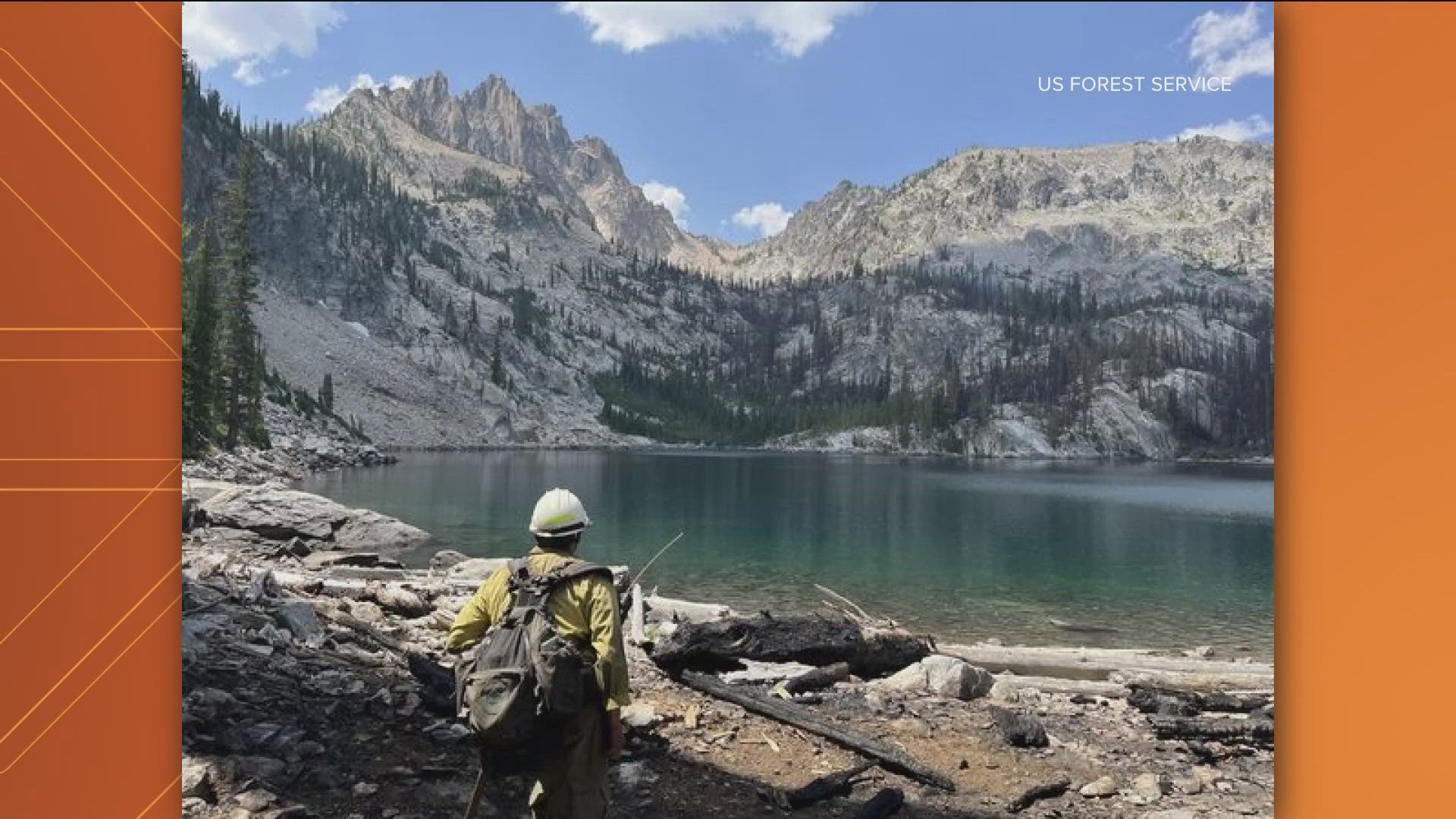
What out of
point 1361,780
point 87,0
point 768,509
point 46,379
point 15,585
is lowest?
point 768,509

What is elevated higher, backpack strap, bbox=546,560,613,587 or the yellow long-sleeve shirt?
backpack strap, bbox=546,560,613,587

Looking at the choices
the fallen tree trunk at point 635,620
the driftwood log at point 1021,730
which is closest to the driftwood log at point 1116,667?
the driftwood log at point 1021,730

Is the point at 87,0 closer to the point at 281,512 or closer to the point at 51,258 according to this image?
the point at 51,258

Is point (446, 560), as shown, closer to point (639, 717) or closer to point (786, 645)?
point (786, 645)

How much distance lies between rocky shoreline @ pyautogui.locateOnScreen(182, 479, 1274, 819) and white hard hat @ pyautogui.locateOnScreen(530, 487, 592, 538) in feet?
6.78

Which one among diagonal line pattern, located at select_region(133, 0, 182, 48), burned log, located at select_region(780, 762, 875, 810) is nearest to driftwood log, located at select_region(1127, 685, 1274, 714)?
burned log, located at select_region(780, 762, 875, 810)

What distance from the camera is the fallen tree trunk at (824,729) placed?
5.19 m

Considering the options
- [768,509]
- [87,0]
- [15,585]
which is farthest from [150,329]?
[768,509]

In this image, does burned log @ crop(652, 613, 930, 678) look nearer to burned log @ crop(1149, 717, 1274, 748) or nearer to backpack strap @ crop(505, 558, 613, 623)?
burned log @ crop(1149, 717, 1274, 748)

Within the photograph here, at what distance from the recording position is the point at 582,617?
311 centimetres

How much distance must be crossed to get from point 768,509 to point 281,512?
2109 cm

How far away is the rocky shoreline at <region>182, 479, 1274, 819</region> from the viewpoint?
4.34m

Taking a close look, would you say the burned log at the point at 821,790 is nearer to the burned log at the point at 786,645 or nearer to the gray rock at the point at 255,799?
the burned log at the point at 786,645

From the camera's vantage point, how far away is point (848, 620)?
8734 millimetres
